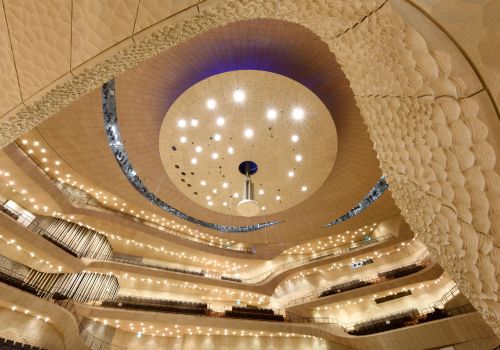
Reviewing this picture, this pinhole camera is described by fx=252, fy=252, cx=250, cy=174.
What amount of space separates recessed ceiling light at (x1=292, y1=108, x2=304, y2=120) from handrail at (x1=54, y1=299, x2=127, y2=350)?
1516cm

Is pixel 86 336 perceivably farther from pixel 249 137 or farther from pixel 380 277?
pixel 380 277

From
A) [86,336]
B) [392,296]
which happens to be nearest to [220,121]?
[86,336]

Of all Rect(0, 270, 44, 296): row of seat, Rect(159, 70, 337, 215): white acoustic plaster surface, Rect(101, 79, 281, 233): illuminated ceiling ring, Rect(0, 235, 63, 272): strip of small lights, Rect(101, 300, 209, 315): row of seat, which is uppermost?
Rect(101, 79, 281, 233): illuminated ceiling ring

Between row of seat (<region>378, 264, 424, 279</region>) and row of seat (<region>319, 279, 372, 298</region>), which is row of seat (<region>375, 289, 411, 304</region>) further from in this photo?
row of seat (<region>319, 279, 372, 298</region>)

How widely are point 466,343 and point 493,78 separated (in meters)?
19.5

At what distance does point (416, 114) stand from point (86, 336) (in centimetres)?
1969

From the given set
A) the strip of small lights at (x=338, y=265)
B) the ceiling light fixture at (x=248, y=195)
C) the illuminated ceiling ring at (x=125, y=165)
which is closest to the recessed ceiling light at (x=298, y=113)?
the ceiling light fixture at (x=248, y=195)

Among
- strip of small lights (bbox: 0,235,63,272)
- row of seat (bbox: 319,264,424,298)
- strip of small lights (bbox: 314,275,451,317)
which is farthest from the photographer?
row of seat (bbox: 319,264,424,298)

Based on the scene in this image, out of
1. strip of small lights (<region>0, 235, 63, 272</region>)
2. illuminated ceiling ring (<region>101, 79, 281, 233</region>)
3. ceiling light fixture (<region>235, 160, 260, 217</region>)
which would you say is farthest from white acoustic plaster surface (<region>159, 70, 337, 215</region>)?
strip of small lights (<region>0, 235, 63, 272</region>)

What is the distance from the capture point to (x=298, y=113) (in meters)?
11.8

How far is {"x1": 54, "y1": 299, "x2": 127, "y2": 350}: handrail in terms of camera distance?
540 inches

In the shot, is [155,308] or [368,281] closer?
[155,308]

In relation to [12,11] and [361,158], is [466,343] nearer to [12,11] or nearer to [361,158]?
[361,158]

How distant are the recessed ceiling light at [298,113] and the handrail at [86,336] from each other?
15.2 meters
